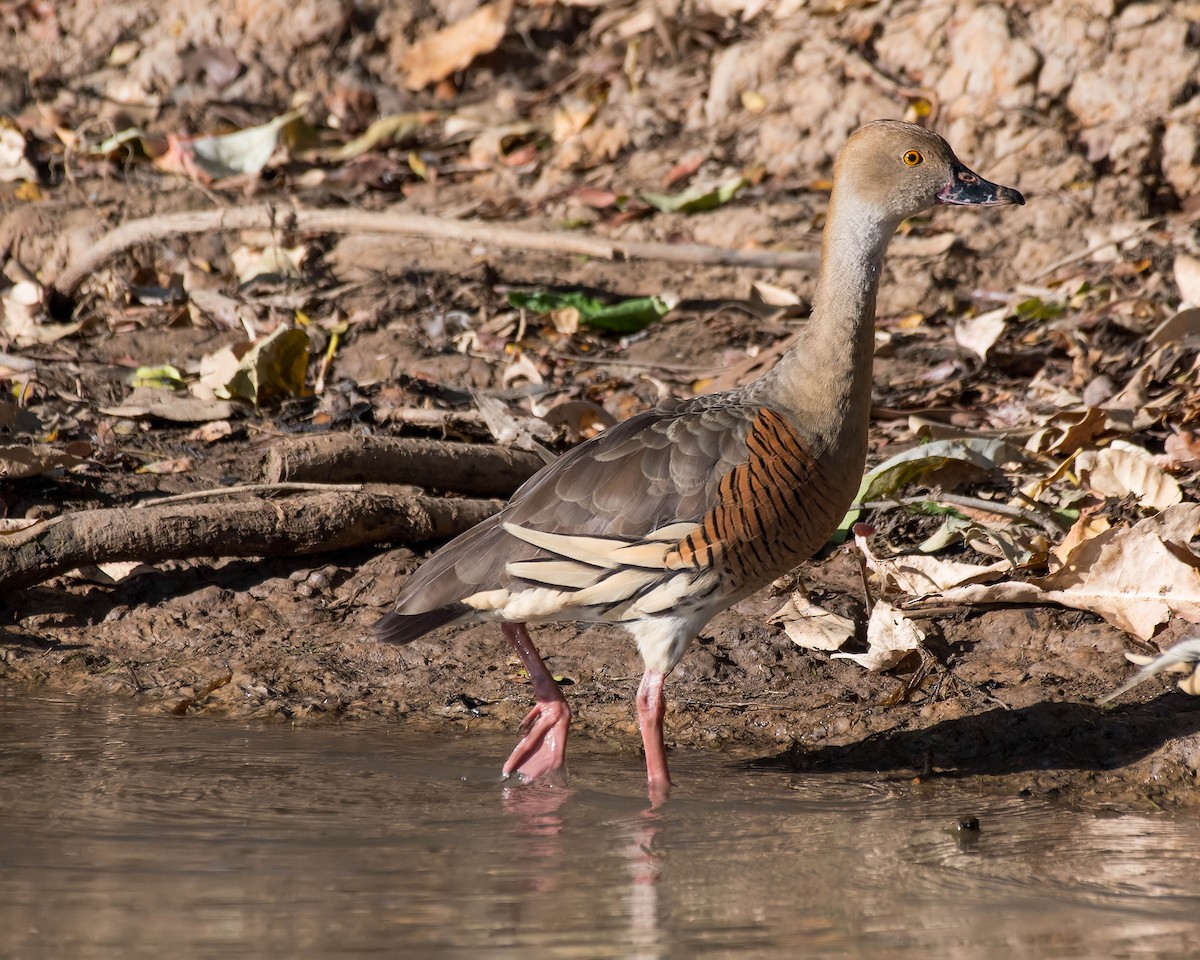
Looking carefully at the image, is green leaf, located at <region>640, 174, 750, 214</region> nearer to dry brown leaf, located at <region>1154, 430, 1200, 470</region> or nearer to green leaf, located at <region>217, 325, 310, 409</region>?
green leaf, located at <region>217, 325, 310, 409</region>

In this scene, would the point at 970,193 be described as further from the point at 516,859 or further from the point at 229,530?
the point at 229,530

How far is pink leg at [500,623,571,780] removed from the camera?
501 centimetres

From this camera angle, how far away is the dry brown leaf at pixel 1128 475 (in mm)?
6035

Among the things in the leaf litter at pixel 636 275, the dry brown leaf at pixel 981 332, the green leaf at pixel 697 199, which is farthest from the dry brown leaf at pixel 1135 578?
the green leaf at pixel 697 199

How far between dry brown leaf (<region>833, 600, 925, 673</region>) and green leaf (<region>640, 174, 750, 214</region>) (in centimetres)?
421

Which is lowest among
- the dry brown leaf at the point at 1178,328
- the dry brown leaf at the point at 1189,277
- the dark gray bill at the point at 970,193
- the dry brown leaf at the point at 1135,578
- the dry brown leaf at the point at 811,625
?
the dry brown leaf at the point at 811,625

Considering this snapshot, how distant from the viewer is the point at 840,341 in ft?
17.0

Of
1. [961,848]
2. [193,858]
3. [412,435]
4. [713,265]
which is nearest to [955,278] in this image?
[713,265]

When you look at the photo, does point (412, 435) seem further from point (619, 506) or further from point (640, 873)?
point (640, 873)

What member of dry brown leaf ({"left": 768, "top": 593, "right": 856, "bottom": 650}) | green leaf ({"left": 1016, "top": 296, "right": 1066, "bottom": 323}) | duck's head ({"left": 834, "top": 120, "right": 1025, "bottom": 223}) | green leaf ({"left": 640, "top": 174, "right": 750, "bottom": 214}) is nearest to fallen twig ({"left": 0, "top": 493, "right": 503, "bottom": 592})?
dry brown leaf ({"left": 768, "top": 593, "right": 856, "bottom": 650})

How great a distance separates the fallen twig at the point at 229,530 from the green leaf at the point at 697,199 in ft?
11.2

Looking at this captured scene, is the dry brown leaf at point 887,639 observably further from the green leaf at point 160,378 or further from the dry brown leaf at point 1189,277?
the green leaf at point 160,378

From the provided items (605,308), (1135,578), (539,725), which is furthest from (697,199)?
(539,725)

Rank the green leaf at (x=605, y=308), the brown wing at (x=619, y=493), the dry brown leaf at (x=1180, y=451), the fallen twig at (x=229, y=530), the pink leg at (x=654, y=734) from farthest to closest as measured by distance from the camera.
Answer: the green leaf at (x=605, y=308)
the dry brown leaf at (x=1180, y=451)
the fallen twig at (x=229, y=530)
the brown wing at (x=619, y=493)
the pink leg at (x=654, y=734)
